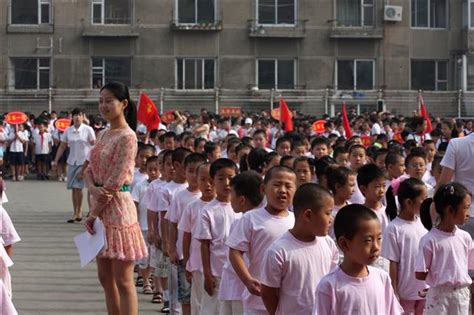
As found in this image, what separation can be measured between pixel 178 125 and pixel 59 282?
10980 mm

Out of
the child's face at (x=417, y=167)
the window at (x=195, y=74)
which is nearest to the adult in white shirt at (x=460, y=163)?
the child's face at (x=417, y=167)

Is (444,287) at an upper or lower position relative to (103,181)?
lower

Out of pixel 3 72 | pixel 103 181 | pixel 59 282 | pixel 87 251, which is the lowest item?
pixel 59 282

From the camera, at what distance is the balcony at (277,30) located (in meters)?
36.1

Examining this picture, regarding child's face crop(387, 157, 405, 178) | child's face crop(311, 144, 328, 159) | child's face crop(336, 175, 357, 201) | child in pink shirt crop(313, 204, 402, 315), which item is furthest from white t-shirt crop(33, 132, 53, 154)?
child in pink shirt crop(313, 204, 402, 315)

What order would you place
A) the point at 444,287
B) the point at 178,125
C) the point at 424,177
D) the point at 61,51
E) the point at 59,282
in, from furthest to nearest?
1. the point at 61,51
2. the point at 178,125
3. the point at 59,282
4. the point at 424,177
5. the point at 444,287

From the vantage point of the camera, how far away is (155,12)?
35938mm

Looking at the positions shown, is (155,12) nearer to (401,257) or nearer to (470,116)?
(470,116)

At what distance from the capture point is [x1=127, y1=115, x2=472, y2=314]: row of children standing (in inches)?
213

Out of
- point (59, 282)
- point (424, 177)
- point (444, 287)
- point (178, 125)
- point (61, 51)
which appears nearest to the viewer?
point (444, 287)

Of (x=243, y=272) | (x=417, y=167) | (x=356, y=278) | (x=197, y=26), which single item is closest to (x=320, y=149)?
(x=417, y=167)

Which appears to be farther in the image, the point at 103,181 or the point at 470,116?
the point at 470,116

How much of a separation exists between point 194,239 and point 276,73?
28.6 meters

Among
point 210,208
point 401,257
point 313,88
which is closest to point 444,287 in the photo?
point 401,257
